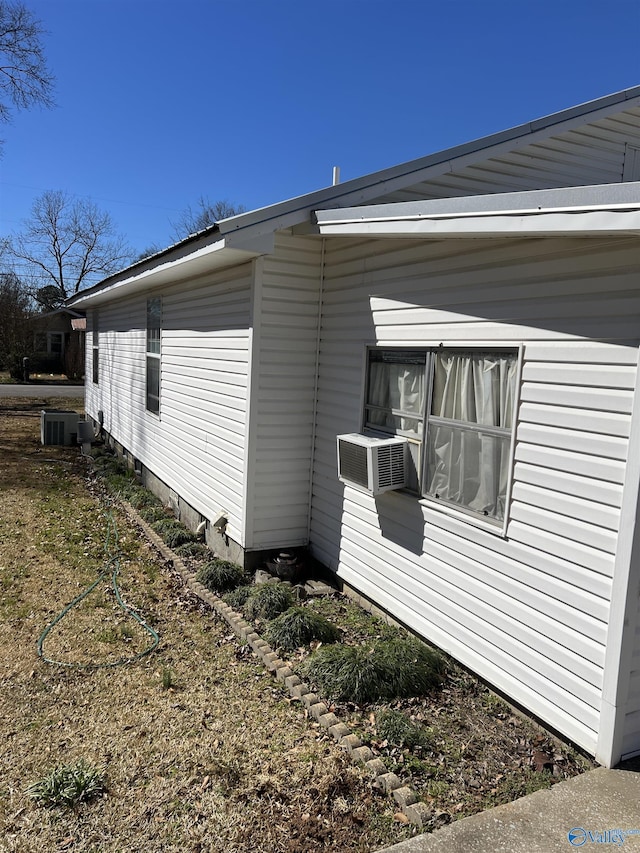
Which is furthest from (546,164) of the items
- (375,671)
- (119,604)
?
(119,604)

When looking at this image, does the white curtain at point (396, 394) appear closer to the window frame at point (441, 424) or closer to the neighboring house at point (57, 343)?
the window frame at point (441, 424)

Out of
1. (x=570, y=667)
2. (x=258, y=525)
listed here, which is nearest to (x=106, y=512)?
(x=258, y=525)

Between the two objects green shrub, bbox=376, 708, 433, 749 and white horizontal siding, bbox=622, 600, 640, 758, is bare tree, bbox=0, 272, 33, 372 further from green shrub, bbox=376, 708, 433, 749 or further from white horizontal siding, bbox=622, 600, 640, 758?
white horizontal siding, bbox=622, 600, 640, 758

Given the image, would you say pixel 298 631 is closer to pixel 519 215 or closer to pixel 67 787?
pixel 67 787

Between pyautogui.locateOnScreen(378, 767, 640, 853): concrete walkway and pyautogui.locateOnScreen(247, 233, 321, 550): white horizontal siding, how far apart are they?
143 inches

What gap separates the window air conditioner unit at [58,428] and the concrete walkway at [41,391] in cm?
1233

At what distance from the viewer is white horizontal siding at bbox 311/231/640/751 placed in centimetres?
332

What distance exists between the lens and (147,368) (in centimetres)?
1050

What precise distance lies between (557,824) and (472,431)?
2.33m

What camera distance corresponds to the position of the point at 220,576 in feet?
19.7

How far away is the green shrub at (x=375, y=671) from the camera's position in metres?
4.07

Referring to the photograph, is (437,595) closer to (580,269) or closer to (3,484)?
(580,269)

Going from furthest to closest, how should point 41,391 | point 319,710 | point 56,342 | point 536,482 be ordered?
1. point 56,342
2. point 41,391
3. point 319,710
4. point 536,482

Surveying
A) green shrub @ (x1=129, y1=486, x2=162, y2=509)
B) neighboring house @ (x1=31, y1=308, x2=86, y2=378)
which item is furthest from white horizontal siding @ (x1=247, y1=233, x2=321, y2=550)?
neighboring house @ (x1=31, y1=308, x2=86, y2=378)
